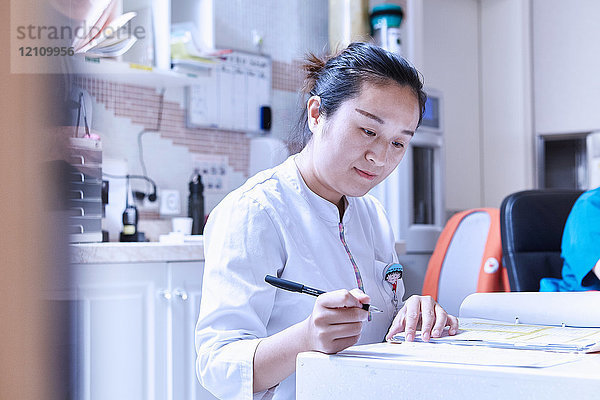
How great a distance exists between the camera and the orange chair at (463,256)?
3.02m

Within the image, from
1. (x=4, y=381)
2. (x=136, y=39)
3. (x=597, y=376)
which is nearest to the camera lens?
(x=4, y=381)

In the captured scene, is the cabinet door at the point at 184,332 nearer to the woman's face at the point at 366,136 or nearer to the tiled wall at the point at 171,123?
the tiled wall at the point at 171,123

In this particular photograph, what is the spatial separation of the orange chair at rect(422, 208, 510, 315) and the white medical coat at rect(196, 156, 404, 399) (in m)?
1.80

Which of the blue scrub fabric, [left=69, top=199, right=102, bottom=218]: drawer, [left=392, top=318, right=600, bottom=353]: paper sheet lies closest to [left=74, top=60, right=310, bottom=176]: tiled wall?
the blue scrub fabric

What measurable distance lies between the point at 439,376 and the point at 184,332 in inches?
77.1

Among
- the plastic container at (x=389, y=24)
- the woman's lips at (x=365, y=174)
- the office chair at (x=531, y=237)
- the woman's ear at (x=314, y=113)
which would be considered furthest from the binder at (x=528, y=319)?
the plastic container at (x=389, y=24)

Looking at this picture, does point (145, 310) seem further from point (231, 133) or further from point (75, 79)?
point (75, 79)

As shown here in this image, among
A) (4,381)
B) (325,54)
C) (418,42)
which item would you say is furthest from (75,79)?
(418,42)

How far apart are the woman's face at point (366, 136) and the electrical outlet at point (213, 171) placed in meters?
2.44

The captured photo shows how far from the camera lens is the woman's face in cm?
111

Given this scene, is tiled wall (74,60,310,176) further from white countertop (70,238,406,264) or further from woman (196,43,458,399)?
woman (196,43,458,399)

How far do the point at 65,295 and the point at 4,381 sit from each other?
0.17 feet

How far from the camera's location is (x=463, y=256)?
3.15 meters

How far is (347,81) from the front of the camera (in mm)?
1167
